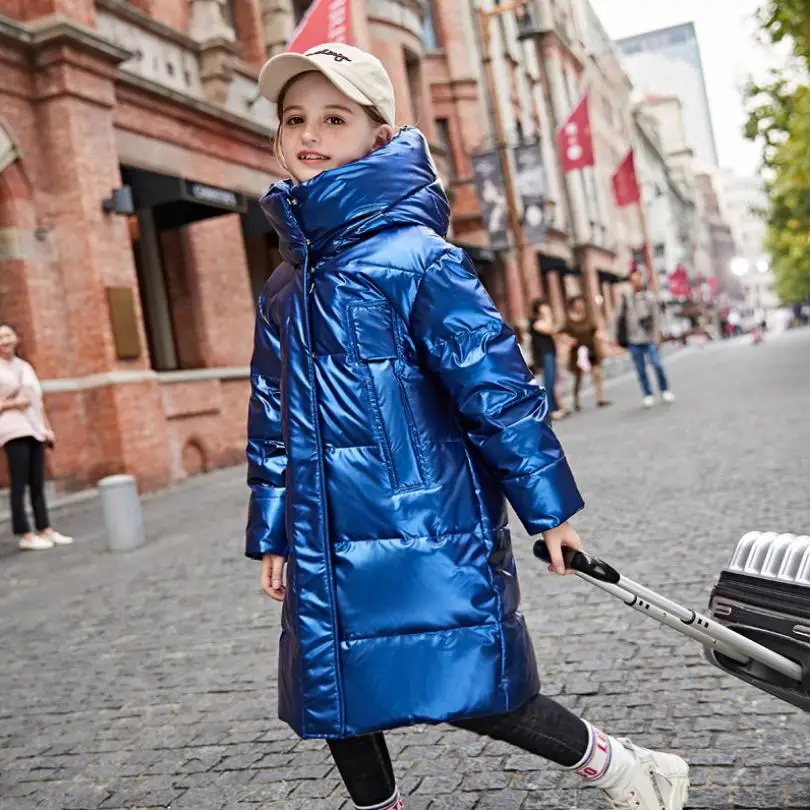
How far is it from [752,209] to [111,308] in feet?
113

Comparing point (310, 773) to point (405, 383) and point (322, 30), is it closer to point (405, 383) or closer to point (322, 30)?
point (405, 383)

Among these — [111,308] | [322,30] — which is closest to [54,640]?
[111,308]

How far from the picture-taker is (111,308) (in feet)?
41.1

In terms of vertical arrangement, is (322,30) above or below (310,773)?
above

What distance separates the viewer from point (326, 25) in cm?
1373

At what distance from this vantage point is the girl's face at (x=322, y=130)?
2.38m

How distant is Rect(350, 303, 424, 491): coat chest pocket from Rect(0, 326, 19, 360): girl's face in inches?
300

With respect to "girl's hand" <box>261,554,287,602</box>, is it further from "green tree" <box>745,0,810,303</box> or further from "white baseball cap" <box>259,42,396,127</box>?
"green tree" <box>745,0,810,303</box>

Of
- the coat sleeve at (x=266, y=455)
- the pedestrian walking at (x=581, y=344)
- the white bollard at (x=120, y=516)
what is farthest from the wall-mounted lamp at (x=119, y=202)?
the coat sleeve at (x=266, y=455)

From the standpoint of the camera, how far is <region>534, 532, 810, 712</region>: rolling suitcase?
2.31 meters

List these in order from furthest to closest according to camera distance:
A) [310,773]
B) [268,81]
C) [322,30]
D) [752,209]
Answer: [752,209] → [322,30] → [310,773] → [268,81]

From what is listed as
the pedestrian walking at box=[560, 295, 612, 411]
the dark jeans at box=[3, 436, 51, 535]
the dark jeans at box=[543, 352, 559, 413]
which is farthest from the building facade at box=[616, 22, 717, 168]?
the dark jeans at box=[3, 436, 51, 535]

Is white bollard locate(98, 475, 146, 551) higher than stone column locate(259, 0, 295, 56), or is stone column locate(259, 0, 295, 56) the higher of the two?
stone column locate(259, 0, 295, 56)

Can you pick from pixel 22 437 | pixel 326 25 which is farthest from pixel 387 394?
pixel 326 25
